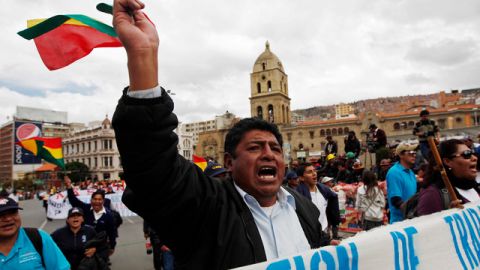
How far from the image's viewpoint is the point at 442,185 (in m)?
2.85

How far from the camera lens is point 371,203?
5730 millimetres

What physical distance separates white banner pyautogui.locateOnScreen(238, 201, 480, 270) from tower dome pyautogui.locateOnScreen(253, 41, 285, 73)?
6161 cm

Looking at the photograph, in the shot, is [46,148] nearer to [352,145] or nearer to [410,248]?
[410,248]

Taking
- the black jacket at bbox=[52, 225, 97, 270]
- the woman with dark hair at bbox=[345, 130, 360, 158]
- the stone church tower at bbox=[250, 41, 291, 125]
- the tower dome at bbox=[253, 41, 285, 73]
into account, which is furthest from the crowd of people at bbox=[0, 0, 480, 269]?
the tower dome at bbox=[253, 41, 285, 73]

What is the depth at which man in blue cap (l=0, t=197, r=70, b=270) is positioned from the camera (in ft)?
9.04

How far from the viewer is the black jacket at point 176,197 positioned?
125 cm

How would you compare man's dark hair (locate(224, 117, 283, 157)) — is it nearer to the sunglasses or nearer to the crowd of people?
the crowd of people

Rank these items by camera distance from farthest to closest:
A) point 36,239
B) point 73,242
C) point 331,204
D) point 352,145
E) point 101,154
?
point 101,154, point 352,145, point 331,204, point 73,242, point 36,239

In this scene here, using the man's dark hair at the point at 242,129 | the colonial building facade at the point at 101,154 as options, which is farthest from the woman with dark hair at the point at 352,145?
the colonial building facade at the point at 101,154

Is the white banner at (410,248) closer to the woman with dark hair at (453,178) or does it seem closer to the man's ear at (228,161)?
the woman with dark hair at (453,178)

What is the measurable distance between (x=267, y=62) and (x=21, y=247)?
206ft

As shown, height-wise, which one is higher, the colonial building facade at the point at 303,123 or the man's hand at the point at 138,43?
the colonial building facade at the point at 303,123

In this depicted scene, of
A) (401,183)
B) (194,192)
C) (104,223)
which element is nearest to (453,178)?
(401,183)

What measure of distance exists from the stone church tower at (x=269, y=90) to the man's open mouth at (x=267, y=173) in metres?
58.8
